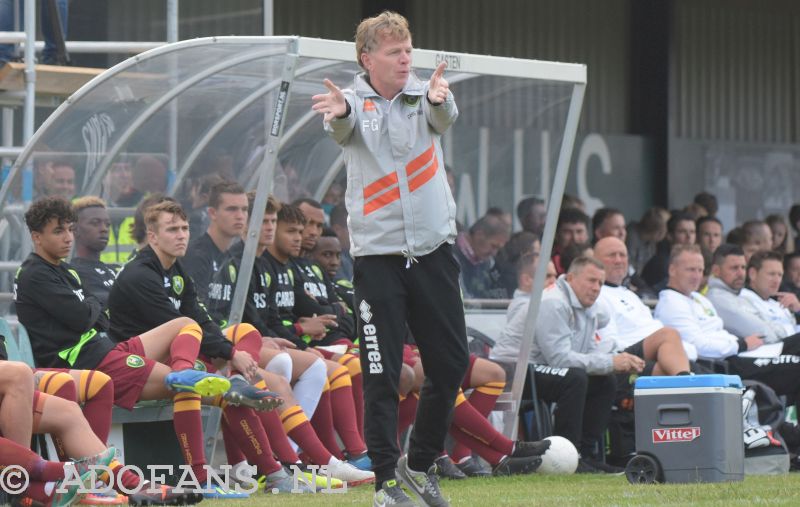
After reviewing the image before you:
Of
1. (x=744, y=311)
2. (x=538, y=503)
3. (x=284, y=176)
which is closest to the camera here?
(x=538, y=503)

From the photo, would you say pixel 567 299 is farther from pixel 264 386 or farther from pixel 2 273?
pixel 2 273

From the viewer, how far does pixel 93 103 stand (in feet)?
27.9

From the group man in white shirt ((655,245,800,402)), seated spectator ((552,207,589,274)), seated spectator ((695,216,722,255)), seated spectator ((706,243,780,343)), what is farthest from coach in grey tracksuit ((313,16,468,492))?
seated spectator ((695,216,722,255))

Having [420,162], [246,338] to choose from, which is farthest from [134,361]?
[420,162]

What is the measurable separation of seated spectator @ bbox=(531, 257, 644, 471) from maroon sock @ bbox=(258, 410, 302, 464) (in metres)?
2.22

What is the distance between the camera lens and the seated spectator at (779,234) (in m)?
14.9

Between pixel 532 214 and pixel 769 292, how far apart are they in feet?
9.35

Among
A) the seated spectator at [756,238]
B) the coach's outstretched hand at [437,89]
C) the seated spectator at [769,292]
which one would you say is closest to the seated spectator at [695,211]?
the seated spectator at [756,238]

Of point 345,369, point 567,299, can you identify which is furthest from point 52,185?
point 567,299

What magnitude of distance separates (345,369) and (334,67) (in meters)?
1.73

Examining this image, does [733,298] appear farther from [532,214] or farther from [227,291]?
[227,291]

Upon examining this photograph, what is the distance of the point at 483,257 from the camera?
1004cm

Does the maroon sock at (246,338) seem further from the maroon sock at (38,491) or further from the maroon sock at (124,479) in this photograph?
the maroon sock at (38,491)

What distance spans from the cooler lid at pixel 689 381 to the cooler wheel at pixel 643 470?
1.26 feet
